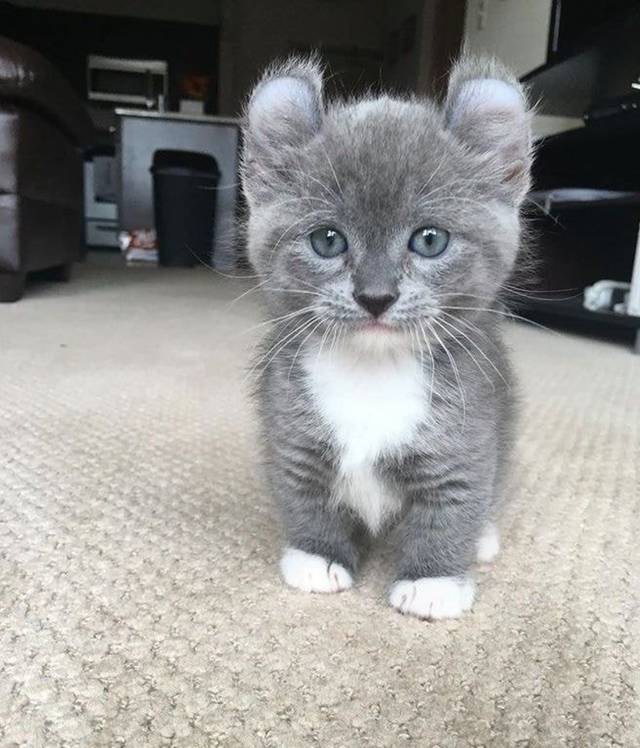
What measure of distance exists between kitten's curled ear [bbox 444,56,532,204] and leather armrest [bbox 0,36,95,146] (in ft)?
5.50

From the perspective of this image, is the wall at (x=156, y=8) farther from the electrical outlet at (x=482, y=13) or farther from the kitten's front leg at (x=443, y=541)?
the kitten's front leg at (x=443, y=541)

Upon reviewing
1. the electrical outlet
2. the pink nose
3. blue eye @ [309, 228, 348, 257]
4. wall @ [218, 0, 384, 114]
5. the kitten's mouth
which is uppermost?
wall @ [218, 0, 384, 114]

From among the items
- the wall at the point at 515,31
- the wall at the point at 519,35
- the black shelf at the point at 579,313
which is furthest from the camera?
the wall at the point at 515,31

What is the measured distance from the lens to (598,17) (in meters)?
2.15

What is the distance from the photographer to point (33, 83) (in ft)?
6.64

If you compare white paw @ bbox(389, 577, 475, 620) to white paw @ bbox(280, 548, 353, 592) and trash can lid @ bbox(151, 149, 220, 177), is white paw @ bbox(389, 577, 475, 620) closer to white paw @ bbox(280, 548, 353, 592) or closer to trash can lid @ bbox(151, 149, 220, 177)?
white paw @ bbox(280, 548, 353, 592)

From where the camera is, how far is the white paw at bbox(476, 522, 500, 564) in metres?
0.69

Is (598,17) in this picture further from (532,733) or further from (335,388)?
(532,733)

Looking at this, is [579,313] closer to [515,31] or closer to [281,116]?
[515,31]

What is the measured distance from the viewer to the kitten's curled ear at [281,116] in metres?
0.65

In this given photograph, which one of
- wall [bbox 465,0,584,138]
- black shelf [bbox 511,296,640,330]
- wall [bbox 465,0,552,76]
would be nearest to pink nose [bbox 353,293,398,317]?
black shelf [bbox 511,296,640,330]

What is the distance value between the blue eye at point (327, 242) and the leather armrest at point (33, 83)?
169 cm

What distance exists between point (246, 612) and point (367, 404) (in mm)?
193

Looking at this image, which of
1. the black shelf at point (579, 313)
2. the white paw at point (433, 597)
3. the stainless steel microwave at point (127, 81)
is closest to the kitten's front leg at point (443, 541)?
the white paw at point (433, 597)
